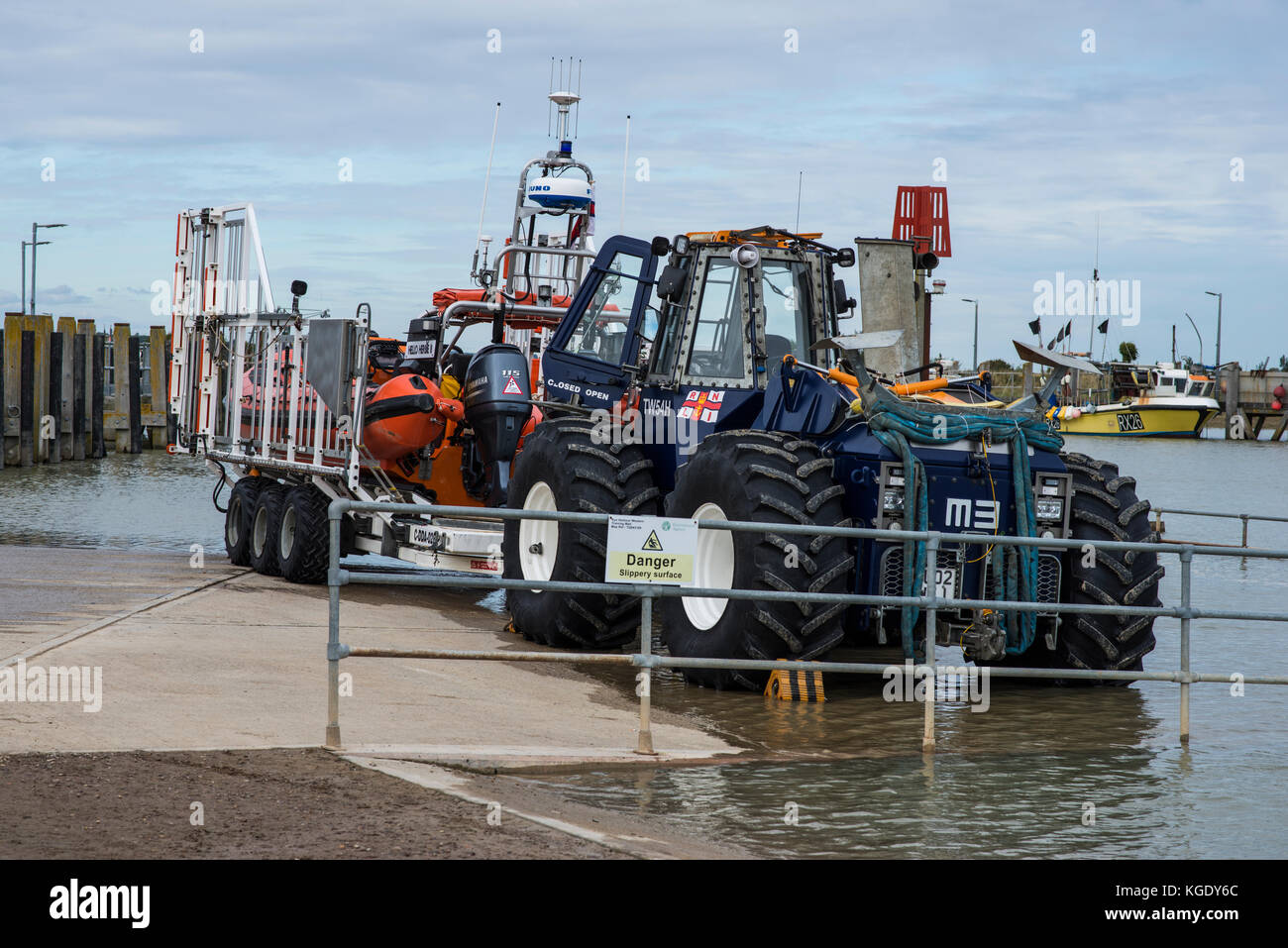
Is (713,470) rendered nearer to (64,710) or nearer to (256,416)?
(64,710)

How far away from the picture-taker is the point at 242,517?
53.1 ft

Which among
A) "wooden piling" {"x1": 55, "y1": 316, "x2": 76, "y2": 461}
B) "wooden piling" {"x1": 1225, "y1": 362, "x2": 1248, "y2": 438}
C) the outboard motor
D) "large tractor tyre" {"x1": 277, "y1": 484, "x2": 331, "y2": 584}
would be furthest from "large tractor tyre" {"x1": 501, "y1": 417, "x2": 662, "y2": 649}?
"wooden piling" {"x1": 1225, "y1": 362, "x2": 1248, "y2": 438}

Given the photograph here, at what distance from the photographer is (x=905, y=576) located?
360 inches

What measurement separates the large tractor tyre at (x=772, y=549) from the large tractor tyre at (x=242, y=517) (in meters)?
7.71

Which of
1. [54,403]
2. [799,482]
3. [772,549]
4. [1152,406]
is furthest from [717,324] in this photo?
[1152,406]

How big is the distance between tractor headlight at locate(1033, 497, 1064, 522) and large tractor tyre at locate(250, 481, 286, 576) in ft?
26.3

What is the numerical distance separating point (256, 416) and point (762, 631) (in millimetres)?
8265

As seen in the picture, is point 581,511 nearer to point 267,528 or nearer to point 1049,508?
point 1049,508

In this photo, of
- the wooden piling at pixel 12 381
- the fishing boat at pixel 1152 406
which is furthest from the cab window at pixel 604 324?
the fishing boat at pixel 1152 406

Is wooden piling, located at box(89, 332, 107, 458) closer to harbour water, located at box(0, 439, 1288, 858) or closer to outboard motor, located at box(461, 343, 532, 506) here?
outboard motor, located at box(461, 343, 532, 506)

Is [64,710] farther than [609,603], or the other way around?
[609,603]

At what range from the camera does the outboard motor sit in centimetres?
1346

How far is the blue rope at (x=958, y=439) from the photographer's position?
9.32m

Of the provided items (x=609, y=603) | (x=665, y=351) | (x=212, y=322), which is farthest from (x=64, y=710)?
(x=212, y=322)
